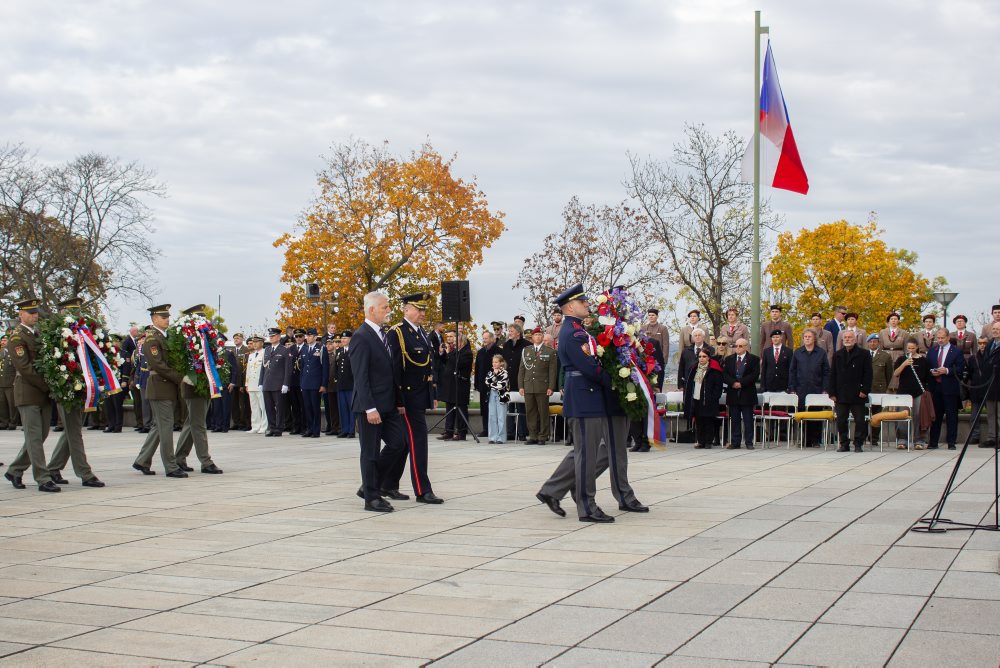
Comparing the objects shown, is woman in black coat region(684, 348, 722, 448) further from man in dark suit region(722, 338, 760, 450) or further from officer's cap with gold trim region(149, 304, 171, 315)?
officer's cap with gold trim region(149, 304, 171, 315)

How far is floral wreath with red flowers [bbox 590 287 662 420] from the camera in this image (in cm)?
937

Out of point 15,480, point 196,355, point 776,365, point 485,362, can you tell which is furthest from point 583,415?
point 485,362

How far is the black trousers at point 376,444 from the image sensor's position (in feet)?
33.1

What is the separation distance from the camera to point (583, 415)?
9352 millimetres

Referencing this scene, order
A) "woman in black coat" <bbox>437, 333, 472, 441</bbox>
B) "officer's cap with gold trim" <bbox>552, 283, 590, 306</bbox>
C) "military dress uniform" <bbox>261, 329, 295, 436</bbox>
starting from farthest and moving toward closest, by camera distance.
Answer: "military dress uniform" <bbox>261, 329, 295, 436</bbox>
"woman in black coat" <bbox>437, 333, 472, 441</bbox>
"officer's cap with gold trim" <bbox>552, 283, 590, 306</bbox>

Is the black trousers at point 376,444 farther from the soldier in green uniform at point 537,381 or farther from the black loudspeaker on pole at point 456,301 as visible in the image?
the black loudspeaker on pole at point 456,301

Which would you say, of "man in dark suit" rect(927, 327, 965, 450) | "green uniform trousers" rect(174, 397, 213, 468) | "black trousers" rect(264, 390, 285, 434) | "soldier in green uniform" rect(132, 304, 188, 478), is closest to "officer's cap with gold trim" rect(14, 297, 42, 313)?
"soldier in green uniform" rect(132, 304, 188, 478)

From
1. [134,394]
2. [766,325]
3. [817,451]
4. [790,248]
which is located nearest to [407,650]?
[817,451]

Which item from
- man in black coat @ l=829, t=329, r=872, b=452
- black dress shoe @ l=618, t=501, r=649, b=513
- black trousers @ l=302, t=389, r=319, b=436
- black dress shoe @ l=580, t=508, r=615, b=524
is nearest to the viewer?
black dress shoe @ l=580, t=508, r=615, b=524

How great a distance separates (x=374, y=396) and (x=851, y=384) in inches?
373

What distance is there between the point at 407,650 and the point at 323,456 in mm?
11642

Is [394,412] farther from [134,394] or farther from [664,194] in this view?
[664,194]

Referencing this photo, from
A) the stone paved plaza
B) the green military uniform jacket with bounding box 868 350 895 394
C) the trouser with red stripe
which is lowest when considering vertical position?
the stone paved plaza

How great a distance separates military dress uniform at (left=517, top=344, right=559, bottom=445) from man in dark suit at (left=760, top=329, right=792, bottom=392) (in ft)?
11.8
